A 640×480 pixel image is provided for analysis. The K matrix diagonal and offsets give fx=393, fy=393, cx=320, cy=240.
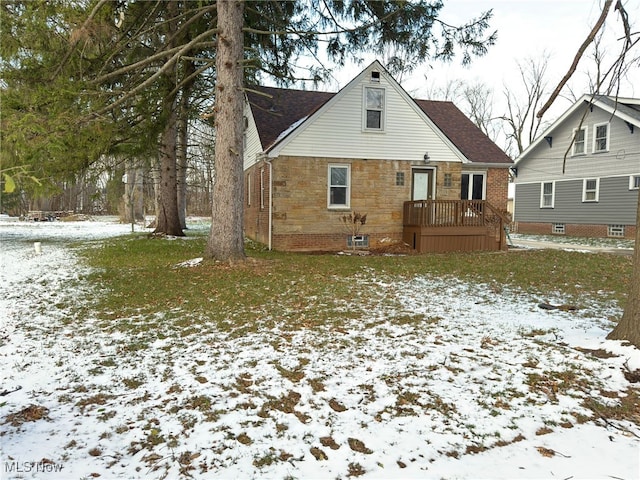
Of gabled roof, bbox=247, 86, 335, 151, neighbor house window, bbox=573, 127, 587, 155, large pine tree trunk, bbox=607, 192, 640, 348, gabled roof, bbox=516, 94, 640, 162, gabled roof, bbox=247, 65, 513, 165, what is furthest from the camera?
neighbor house window, bbox=573, 127, 587, 155

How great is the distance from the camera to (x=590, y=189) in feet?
65.0

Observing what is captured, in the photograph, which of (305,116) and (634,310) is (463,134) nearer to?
(305,116)

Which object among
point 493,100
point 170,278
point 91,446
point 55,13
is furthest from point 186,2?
point 493,100

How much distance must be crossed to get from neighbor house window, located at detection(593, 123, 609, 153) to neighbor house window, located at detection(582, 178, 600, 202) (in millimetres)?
1474

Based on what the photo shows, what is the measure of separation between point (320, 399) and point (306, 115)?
1275 centimetres

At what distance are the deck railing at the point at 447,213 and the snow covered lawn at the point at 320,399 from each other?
7.59 metres

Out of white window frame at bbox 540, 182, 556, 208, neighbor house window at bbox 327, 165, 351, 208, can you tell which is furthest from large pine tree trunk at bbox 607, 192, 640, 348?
white window frame at bbox 540, 182, 556, 208

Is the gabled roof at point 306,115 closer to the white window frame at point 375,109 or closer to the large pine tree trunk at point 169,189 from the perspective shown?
the white window frame at point 375,109

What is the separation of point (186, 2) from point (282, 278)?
837 cm

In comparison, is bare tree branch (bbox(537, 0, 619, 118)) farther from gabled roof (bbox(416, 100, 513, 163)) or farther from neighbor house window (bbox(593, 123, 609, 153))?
neighbor house window (bbox(593, 123, 609, 153))

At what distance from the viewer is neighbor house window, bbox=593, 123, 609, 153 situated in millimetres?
18859

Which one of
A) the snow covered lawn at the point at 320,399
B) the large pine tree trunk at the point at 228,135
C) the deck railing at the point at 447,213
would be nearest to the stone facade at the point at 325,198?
the deck railing at the point at 447,213

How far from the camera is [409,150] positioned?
1355 cm

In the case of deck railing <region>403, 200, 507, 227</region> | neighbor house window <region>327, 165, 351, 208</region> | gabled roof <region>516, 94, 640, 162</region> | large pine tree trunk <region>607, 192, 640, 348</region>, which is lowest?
large pine tree trunk <region>607, 192, 640, 348</region>
